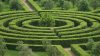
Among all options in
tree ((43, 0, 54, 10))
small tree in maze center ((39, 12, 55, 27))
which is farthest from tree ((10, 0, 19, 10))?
small tree in maze center ((39, 12, 55, 27))

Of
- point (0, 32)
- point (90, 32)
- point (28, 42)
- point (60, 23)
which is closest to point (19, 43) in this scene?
point (28, 42)

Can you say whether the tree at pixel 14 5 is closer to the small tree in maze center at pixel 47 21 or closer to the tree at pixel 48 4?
the tree at pixel 48 4

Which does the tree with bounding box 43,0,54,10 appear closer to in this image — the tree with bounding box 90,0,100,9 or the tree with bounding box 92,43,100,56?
the tree with bounding box 90,0,100,9

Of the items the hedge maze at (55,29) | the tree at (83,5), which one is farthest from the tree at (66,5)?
the hedge maze at (55,29)

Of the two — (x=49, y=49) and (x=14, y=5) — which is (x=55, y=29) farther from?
(x=14, y=5)

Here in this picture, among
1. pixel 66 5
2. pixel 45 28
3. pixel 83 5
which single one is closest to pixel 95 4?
pixel 83 5

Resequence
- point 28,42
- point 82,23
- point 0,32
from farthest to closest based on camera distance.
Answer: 1. point 82,23
2. point 0,32
3. point 28,42

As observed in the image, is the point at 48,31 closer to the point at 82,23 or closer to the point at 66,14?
the point at 82,23
